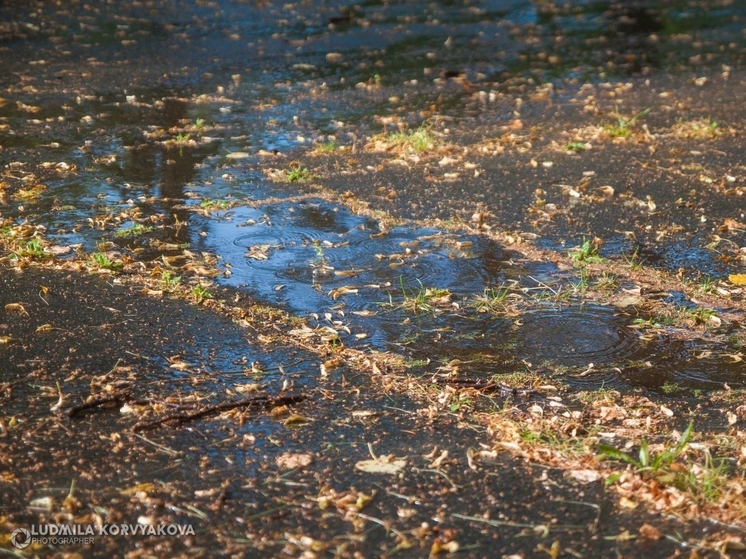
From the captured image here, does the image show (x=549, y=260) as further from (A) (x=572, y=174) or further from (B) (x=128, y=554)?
(B) (x=128, y=554)

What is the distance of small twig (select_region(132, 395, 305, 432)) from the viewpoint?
9.85ft

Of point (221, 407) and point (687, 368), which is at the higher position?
point (221, 407)

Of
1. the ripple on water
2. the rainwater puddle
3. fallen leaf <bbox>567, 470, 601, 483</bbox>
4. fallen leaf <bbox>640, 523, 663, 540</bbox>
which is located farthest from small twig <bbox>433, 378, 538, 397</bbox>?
fallen leaf <bbox>640, 523, 663, 540</bbox>

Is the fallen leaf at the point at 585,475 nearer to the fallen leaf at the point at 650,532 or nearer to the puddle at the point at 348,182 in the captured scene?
the fallen leaf at the point at 650,532

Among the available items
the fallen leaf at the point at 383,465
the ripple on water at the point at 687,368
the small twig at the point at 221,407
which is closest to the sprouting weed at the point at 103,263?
the small twig at the point at 221,407

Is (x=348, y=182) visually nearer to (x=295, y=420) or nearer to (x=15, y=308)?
(x=15, y=308)

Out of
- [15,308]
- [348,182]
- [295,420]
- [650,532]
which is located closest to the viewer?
[650,532]

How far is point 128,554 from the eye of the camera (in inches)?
93.7

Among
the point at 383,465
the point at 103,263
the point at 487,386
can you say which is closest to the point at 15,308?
the point at 103,263

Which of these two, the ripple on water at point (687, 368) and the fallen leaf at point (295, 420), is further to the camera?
the ripple on water at point (687, 368)

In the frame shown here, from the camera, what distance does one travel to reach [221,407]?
3.15 metres

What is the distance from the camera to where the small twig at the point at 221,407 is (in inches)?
118

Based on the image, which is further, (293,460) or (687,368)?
(687,368)

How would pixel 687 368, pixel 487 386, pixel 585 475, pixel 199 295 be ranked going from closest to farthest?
pixel 585 475 → pixel 487 386 → pixel 687 368 → pixel 199 295
